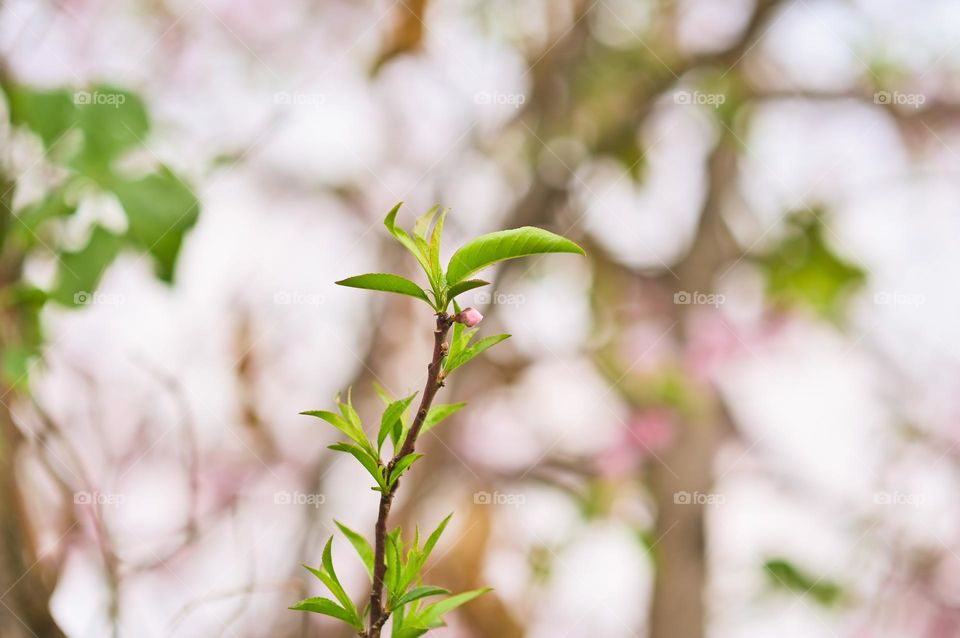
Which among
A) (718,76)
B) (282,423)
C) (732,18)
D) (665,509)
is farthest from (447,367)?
(732,18)

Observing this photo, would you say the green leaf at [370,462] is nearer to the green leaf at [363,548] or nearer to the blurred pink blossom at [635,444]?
the green leaf at [363,548]

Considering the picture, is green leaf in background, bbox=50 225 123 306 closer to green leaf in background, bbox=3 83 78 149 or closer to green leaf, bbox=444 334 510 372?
green leaf in background, bbox=3 83 78 149

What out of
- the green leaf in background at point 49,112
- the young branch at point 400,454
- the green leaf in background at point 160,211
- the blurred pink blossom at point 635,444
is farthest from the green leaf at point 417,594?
the blurred pink blossom at point 635,444

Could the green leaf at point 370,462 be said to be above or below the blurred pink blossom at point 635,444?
above

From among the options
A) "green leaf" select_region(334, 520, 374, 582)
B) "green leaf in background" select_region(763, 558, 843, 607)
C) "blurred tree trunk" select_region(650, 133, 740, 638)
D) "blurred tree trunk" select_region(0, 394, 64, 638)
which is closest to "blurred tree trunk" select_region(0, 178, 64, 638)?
"blurred tree trunk" select_region(0, 394, 64, 638)

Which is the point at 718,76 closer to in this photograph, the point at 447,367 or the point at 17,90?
the point at 17,90
